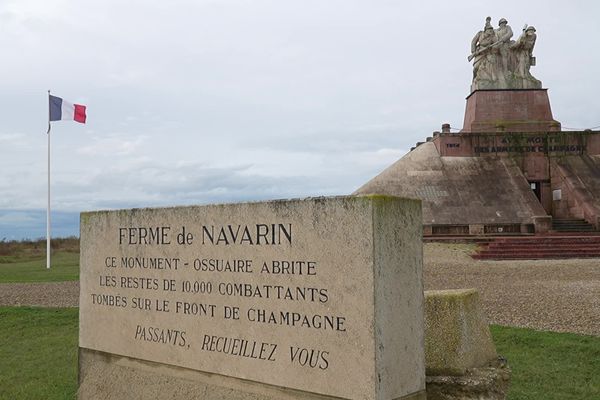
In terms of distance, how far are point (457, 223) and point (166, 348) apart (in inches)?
869

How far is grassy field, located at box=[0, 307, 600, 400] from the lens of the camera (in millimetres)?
5879

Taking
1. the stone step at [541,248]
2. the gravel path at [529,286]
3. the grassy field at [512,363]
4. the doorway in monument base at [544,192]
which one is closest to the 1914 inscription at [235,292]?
the grassy field at [512,363]

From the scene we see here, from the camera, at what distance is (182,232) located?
14.8 ft

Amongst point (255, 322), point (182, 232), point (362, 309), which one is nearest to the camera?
point (362, 309)

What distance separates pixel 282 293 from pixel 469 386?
65.5 inches

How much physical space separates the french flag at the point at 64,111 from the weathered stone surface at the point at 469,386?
23.1 meters

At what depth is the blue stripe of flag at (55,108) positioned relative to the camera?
78.1ft

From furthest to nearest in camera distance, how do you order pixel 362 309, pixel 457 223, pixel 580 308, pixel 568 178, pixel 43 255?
pixel 43 255 → pixel 568 178 → pixel 457 223 → pixel 580 308 → pixel 362 309

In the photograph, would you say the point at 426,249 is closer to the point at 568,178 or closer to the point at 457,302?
the point at 568,178

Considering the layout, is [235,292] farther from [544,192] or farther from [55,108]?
[544,192]

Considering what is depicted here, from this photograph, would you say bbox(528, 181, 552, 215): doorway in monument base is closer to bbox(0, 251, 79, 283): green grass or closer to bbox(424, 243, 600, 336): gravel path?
bbox(424, 243, 600, 336): gravel path

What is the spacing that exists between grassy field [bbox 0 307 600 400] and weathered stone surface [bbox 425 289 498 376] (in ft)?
4.45

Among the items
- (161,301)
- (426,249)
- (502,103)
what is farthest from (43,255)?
(161,301)

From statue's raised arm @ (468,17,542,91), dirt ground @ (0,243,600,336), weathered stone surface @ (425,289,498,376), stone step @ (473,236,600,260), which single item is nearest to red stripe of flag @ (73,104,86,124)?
dirt ground @ (0,243,600,336)
